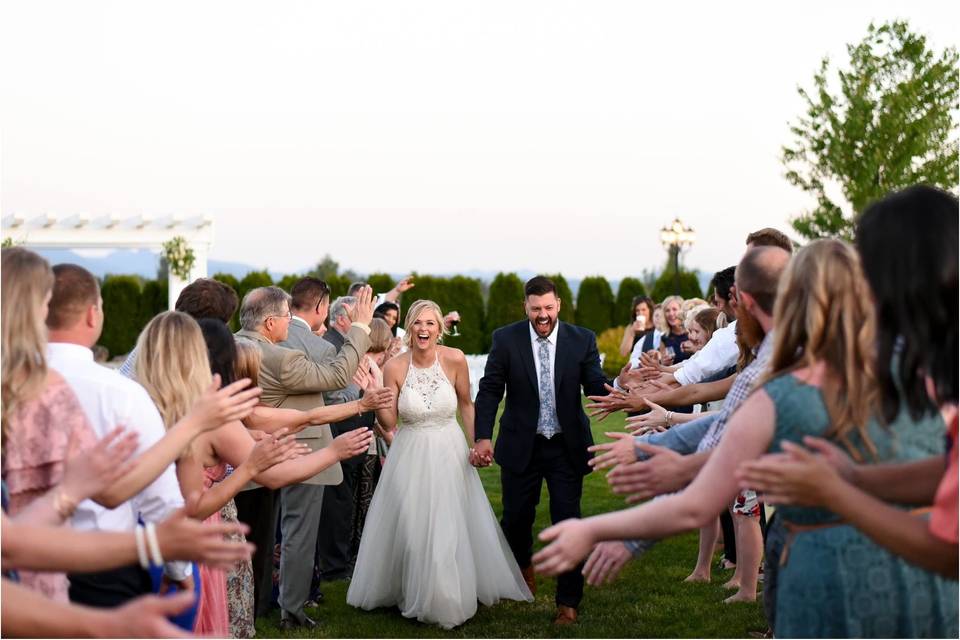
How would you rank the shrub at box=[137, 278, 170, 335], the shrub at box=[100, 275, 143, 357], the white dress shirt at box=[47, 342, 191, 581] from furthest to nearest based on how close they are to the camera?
1. the shrub at box=[137, 278, 170, 335]
2. the shrub at box=[100, 275, 143, 357]
3. the white dress shirt at box=[47, 342, 191, 581]

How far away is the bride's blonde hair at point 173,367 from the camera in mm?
4164

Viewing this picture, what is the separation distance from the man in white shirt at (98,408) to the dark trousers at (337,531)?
4767mm

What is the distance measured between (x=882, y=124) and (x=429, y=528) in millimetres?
27734

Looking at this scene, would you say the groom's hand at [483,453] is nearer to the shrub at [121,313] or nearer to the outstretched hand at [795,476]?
the outstretched hand at [795,476]

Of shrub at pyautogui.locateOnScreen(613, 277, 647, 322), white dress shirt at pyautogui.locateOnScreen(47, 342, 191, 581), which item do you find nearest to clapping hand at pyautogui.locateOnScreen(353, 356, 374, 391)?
white dress shirt at pyautogui.locateOnScreen(47, 342, 191, 581)

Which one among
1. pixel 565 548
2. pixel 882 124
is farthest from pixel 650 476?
pixel 882 124

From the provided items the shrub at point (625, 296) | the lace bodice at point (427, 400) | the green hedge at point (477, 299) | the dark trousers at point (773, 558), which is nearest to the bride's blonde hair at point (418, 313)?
the lace bodice at point (427, 400)

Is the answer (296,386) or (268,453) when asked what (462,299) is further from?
(268,453)

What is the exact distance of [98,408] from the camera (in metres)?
3.41

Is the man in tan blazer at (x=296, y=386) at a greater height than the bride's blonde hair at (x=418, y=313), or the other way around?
the bride's blonde hair at (x=418, y=313)

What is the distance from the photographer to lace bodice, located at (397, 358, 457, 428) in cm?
761

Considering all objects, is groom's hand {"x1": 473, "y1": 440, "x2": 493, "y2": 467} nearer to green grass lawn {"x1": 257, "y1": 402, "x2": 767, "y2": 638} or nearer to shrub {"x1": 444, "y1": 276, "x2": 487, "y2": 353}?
green grass lawn {"x1": 257, "y1": 402, "x2": 767, "y2": 638}

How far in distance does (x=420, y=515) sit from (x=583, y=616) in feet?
3.99

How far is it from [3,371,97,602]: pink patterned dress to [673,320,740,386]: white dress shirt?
4.31 m
